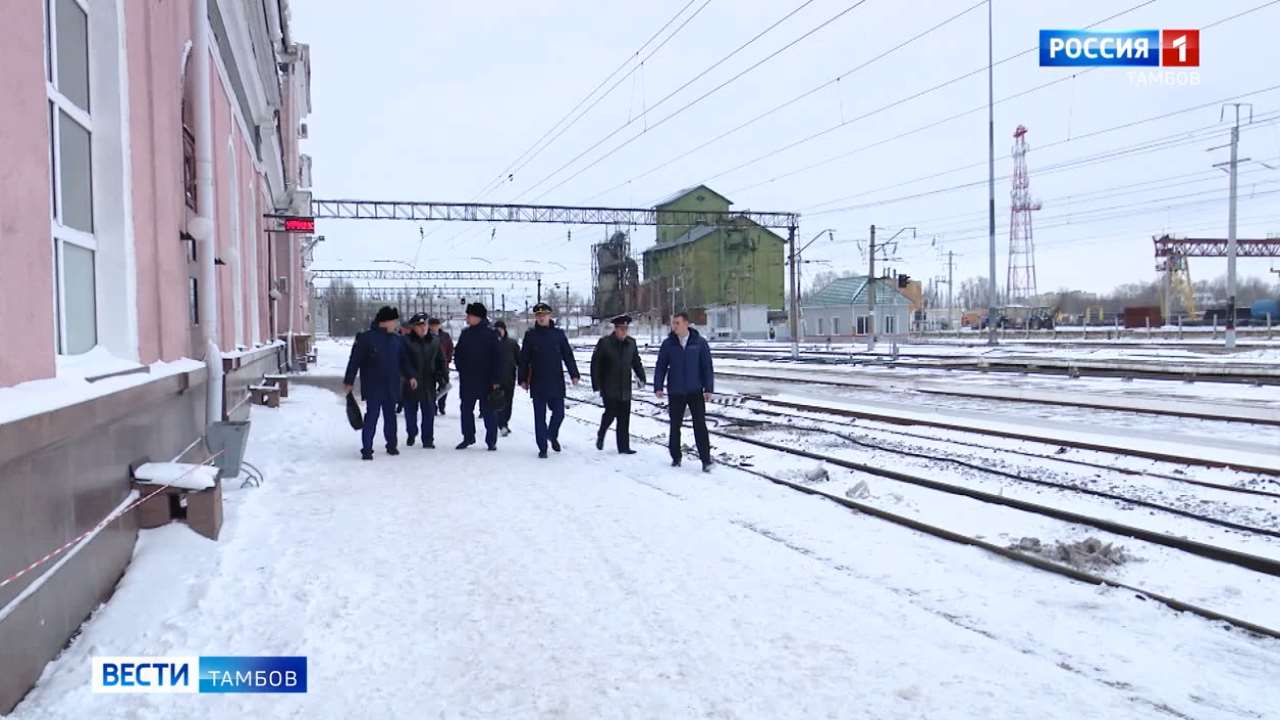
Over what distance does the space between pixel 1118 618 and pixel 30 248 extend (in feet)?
17.8

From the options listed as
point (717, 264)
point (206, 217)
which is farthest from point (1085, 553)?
point (717, 264)

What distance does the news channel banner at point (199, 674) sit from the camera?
3521mm

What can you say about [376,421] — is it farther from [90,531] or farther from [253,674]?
[253,674]

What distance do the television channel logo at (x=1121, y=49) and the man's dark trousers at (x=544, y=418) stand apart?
13.7 meters

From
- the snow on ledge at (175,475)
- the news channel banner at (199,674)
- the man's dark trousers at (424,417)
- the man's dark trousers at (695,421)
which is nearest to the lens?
the news channel banner at (199,674)

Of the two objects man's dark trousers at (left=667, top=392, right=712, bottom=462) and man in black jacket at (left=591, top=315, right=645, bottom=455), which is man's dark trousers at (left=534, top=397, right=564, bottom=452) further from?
man's dark trousers at (left=667, top=392, right=712, bottom=462)

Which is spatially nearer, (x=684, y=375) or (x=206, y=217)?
(x=206, y=217)

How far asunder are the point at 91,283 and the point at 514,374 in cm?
567

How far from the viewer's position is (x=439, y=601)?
15.0 ft

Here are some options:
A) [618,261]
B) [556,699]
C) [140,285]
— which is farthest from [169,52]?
[618,261]

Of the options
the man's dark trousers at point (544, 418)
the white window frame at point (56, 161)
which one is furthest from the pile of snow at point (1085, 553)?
the white window frame at point (56, 161)

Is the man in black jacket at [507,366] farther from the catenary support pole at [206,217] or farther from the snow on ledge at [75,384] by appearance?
the snow on ledge at [75,384]

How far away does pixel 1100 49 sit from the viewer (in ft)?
58.0

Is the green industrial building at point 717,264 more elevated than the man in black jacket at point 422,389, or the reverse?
the green industrial building at point 717,264
